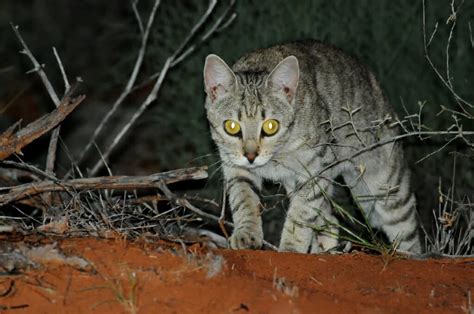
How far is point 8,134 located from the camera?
495cm

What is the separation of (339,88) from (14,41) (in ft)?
23.8

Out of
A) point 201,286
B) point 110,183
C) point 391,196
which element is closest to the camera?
point 201,286

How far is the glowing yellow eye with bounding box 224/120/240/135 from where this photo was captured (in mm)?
5379

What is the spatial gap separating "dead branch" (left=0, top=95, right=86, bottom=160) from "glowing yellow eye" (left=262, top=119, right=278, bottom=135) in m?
1.22

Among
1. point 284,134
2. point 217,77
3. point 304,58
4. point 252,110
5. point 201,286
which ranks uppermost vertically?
point 304,58

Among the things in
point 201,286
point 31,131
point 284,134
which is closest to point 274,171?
point 284,134

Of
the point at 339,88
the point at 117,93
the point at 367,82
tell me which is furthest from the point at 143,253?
the point at 117,93

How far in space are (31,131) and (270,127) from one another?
1.54 metres

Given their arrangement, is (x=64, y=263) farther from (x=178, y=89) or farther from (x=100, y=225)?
(x=178, y=89)

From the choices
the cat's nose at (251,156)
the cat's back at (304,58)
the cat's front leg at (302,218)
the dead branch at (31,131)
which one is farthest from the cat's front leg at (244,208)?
the dead branch at (31,131)

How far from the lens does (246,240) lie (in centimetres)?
514

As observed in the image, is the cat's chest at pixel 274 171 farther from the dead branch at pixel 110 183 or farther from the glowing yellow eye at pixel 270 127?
the dead branch at pixel 110 183

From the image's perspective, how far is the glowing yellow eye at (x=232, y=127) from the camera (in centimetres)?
538

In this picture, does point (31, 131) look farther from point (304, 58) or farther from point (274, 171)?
point (304, 58)
